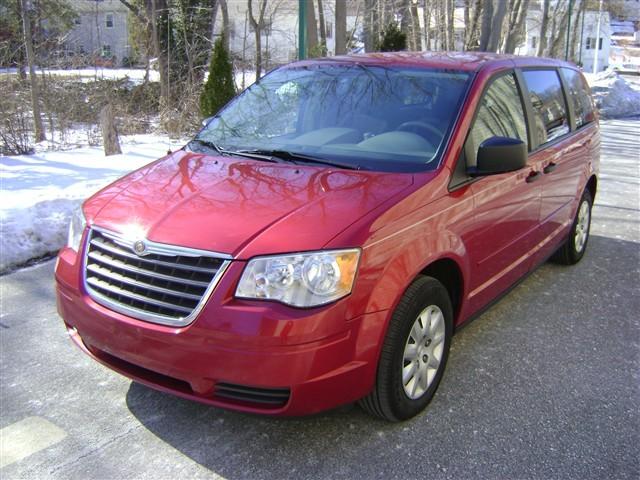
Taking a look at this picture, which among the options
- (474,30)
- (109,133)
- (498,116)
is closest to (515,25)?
(474,30)

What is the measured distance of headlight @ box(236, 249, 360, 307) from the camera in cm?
259

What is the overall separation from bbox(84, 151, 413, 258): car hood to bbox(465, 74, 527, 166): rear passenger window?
0.66 m

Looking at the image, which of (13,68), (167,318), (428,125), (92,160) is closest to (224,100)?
(92,160)

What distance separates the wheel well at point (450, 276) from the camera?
328 centimetres

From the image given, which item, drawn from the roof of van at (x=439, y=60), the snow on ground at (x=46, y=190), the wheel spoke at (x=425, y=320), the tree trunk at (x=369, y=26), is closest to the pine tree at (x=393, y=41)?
the tree trunk at (x=369, y=26)

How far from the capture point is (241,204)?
2.97 m

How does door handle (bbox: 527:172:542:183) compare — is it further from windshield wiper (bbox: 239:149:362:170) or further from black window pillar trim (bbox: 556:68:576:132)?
windshield wiper (bbox: 239:149:362:170)

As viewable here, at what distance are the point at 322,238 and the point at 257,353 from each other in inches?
21.2

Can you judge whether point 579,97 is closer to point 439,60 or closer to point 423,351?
point 439,60

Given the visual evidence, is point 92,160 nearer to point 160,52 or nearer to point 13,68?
point 13,68

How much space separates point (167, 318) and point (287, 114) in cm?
186

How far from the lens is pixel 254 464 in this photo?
9.31 feet

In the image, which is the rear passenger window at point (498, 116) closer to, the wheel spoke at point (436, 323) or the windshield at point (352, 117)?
the windshield at point (352, 117)

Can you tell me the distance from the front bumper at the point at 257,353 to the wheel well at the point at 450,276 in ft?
2.05
